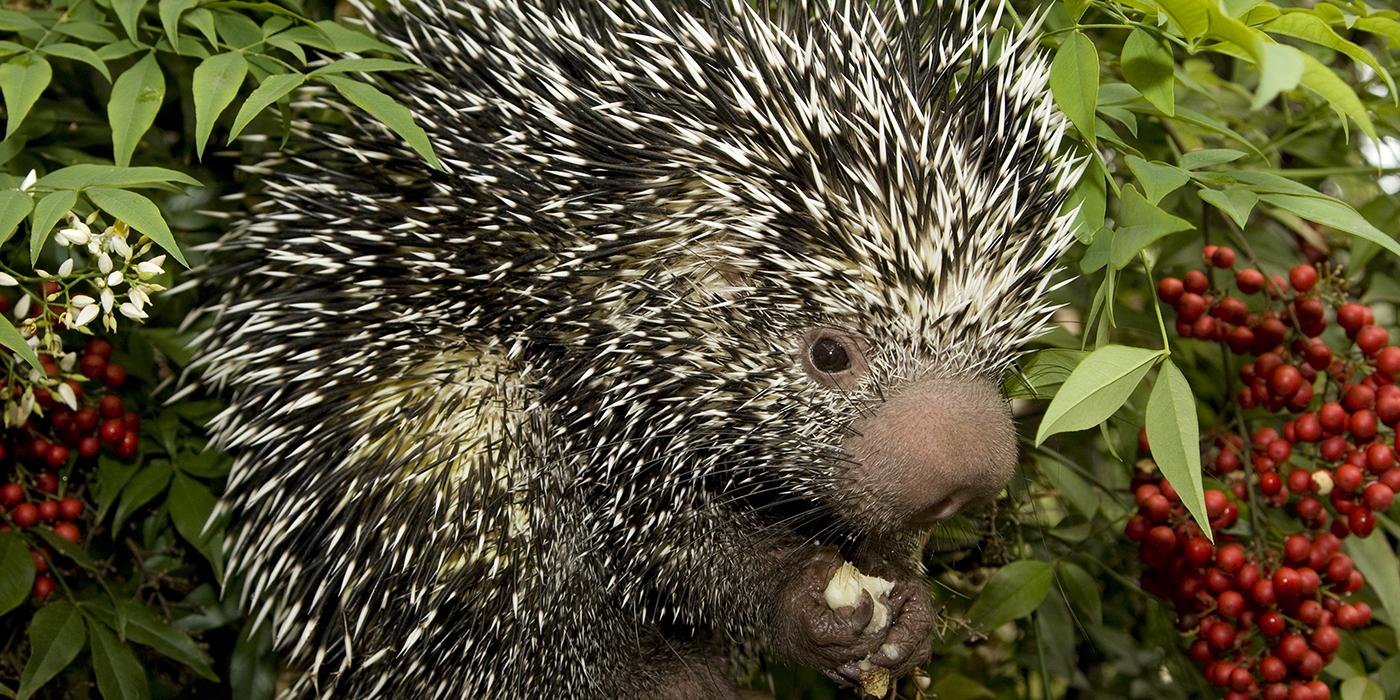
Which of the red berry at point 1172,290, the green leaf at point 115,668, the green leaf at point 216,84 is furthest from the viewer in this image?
the red berry at point 1172,290

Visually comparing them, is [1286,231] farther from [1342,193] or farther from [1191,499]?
[1191,499]

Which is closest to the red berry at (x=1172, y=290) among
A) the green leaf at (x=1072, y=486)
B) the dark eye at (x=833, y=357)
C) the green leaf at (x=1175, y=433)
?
the green leaf at (x=1072, y=486)

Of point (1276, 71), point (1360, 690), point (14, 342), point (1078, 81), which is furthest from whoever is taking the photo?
point (1360, 690)

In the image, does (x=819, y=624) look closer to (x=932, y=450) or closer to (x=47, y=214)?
(x=932, y=450)

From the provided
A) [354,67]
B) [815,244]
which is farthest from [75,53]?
[815,244]

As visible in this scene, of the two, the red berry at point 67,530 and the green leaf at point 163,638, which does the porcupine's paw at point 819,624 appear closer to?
the green leaf at point 163,638

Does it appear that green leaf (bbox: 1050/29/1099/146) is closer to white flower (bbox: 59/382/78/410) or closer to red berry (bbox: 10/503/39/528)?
white flower (bbox: 59/382/78/410)

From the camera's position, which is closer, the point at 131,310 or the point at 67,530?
the point at 131,310

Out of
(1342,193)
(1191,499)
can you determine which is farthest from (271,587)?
(1342,193)
